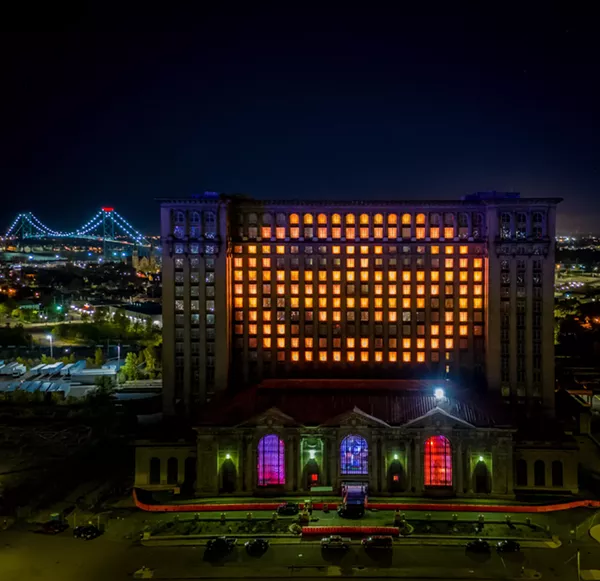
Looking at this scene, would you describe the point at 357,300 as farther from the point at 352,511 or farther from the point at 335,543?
the point at 335,543

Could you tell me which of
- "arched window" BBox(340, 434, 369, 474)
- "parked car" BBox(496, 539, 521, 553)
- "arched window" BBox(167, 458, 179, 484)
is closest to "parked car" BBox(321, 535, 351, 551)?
"arched window" BBox(340, 434, 369, 474)

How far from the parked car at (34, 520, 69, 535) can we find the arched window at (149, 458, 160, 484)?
13.1 meters

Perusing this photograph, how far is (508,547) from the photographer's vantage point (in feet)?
178

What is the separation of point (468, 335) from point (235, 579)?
45.3 meters

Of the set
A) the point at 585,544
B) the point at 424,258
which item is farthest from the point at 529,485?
the point at 424,258

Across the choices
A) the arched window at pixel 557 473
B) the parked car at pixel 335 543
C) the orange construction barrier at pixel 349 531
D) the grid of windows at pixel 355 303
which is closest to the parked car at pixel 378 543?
the parked car at pixel 335 543

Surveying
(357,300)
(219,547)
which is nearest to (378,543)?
(219,547)

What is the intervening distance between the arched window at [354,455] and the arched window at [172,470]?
1838 cm

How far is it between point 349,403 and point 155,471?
73.4ft

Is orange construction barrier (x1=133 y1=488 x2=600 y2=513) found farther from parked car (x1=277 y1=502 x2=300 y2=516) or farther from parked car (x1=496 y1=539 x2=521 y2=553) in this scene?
parked car (x1=496 y1=539 x2=521 y2=553)

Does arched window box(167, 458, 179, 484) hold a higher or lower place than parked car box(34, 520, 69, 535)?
higher

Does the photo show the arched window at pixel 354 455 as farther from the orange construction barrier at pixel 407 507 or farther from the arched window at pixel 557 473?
the arched window at pixel 557 473

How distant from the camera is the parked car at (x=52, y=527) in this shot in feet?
191

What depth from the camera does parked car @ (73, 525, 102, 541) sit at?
57.4 m
